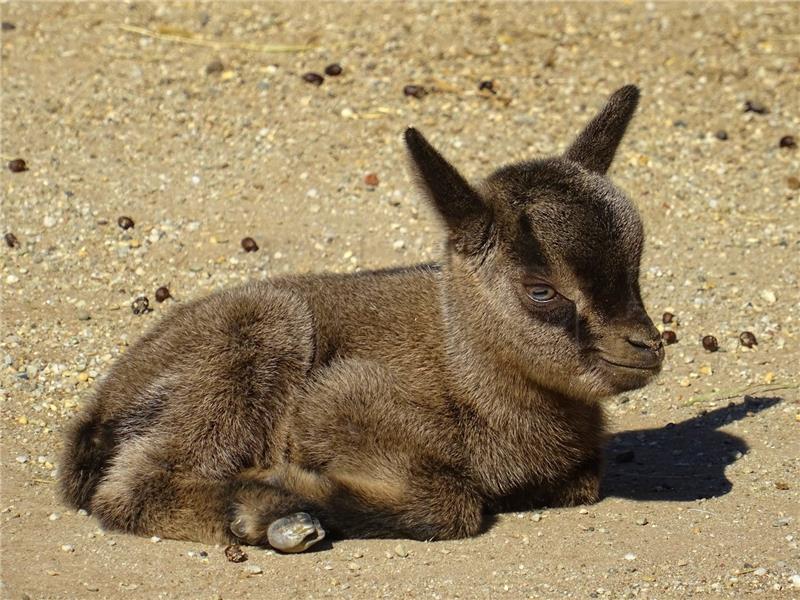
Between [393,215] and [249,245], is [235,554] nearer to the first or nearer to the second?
[249,245]

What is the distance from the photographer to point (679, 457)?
376 inches

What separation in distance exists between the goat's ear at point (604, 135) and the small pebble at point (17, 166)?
6566 millimetres

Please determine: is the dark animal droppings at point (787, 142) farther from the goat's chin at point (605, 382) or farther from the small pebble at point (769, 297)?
the goat's chin at point (605, 382)

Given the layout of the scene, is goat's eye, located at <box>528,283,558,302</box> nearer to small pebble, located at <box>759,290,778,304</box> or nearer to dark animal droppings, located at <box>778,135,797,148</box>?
small pebble, located at <box>759,290,778,304</box>

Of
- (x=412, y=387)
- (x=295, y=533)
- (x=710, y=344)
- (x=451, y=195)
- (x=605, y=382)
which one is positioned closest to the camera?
(x=295, y=533)

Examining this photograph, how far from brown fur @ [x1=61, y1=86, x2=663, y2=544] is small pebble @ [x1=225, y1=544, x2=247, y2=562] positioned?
15 centimetres

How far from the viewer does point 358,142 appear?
13641mm

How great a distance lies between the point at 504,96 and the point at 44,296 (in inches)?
234

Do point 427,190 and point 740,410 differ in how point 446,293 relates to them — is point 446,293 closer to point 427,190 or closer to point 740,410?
point 427,190

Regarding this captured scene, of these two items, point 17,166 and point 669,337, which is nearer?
point 669,337

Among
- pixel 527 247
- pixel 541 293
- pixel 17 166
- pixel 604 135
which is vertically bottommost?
pixel 17 166

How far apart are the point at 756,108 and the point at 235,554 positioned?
30.7 ft

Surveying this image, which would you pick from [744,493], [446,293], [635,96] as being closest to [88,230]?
[446,293]

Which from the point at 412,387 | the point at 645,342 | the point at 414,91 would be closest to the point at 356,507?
the point at 412,387
